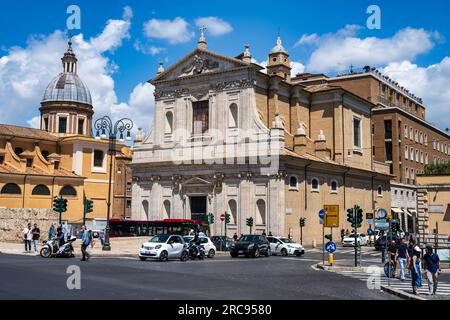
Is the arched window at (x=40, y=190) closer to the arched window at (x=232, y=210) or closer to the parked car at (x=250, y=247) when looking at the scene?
the arched window at (x=232, y=210)

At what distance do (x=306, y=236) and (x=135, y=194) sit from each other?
1877 centimetres

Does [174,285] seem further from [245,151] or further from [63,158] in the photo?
[63,158]

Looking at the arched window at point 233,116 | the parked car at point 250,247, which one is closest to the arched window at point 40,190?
the arched window at point 233,116

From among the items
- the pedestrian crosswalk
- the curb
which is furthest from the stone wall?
the curb

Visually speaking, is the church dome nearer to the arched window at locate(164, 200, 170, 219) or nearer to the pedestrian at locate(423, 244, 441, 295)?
the arched window at locate(164, 200, 170, 219)

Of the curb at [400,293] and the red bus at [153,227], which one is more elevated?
the red bus at [153,227]

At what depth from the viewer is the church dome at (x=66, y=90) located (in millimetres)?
80688

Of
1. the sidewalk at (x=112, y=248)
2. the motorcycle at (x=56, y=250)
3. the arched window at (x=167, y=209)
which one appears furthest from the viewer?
the arched window at (x=167, y=209)

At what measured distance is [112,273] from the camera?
2100 cm

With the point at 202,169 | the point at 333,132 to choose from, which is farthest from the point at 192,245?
the point at 333,132

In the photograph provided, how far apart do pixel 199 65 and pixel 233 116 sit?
6.50 metres

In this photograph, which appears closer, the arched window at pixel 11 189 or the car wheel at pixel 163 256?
the car wheel at pixel 163 256

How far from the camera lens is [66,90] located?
266ft
